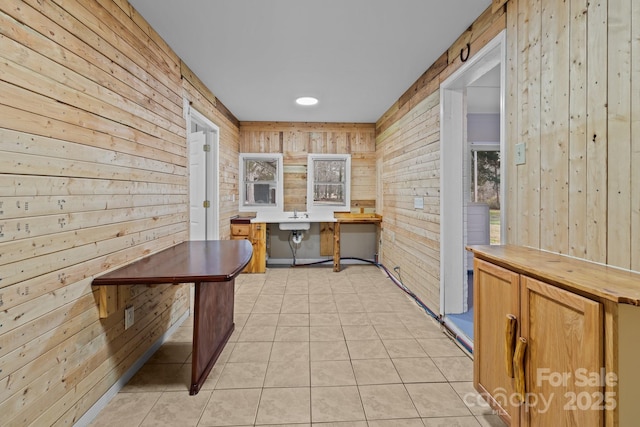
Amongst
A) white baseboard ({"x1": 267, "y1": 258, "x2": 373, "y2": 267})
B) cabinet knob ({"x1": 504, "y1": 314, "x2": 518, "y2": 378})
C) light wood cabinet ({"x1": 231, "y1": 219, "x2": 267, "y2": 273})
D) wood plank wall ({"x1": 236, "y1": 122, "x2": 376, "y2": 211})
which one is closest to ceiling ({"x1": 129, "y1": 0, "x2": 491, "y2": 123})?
wood plank wall ({"x1": 236, "y1": 122, "x2": 376, "y2": 211})

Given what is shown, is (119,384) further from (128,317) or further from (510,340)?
(510,340)

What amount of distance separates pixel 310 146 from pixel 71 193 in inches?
165

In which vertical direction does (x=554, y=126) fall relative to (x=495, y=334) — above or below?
above

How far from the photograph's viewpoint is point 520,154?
5.97ft

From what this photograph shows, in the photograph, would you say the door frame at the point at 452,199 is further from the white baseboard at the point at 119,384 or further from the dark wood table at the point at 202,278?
the white baseboard at the point at 119,384

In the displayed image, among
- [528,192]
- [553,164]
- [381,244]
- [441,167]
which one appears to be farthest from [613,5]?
[381,244]

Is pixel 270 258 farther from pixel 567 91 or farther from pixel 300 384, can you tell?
pixel 567 91

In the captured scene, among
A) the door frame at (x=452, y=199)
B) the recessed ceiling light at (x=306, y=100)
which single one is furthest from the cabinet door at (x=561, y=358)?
the recessed ceiling light at (x=306, y=100)

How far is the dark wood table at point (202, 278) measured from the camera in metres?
1.69

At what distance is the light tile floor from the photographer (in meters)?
1.69

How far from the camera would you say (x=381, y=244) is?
5.18 metres

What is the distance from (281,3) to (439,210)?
7.29 ft

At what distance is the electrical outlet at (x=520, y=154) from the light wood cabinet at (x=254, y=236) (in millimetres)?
3651

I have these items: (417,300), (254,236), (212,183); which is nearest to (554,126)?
(417,300)
